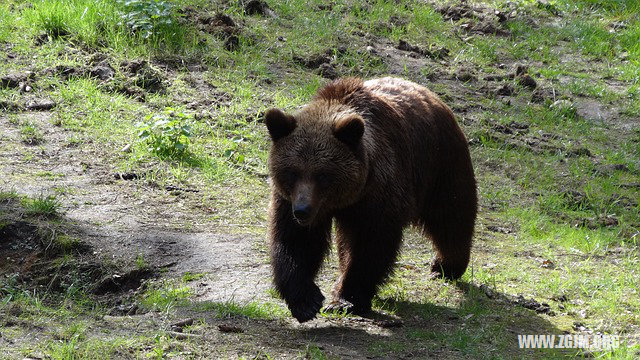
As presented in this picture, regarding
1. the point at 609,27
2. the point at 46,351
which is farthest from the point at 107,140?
the point at 609,27

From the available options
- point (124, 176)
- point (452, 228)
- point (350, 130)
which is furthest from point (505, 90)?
point (350, 130)

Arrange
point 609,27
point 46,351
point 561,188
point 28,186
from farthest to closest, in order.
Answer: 1. point 609,27
2. point 561,188
3. point 28,186
4. point 46,351

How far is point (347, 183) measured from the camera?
18.7ft

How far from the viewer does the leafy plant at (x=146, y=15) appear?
32.8 feet

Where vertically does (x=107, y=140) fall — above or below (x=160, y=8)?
below

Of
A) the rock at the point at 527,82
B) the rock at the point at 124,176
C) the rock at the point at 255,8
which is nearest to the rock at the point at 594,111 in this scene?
the rock at the point at 527,82

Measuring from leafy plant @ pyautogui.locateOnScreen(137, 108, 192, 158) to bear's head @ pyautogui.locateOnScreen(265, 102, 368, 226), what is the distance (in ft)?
8.87

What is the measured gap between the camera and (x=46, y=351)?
469cm

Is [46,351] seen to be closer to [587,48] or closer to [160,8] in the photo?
[160,8]

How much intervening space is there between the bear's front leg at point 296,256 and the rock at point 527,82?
235 inches

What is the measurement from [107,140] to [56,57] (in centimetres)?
160

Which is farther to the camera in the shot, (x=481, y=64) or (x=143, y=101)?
(x=481, y=64)

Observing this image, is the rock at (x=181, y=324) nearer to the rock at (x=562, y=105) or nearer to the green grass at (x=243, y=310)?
the green grass at (x=243, y=310)

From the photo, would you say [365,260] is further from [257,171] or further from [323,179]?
[257,171]
